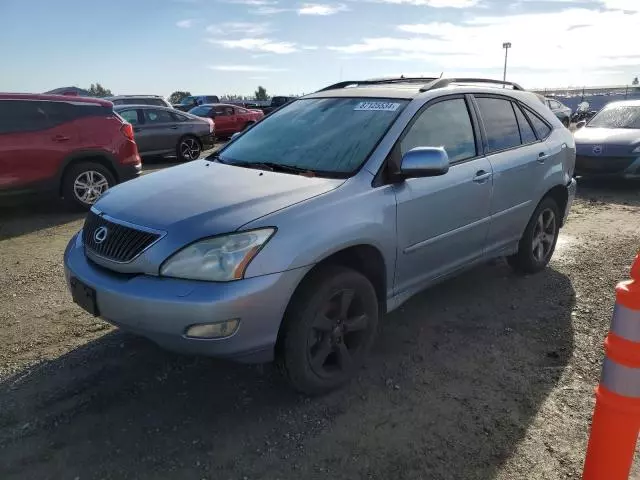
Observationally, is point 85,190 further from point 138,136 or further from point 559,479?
point 559,479

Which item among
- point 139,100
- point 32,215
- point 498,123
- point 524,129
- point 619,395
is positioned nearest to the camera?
point 619,395

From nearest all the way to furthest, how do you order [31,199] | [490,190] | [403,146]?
[403,146]
[490,190]
[31,199]

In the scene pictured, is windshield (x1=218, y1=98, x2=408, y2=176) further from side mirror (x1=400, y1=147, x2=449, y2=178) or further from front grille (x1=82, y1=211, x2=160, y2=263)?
front grille (x1=82, y1=211, x2=160, y2=263)

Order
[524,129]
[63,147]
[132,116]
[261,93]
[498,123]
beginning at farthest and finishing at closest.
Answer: [261,93] < [132,116] < [63,147] < [524,129] < [498,123]

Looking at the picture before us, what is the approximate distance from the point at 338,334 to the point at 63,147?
5898 millimetres

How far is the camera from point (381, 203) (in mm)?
3107

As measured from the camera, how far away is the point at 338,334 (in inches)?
119

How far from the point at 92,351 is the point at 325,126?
7.20 feet

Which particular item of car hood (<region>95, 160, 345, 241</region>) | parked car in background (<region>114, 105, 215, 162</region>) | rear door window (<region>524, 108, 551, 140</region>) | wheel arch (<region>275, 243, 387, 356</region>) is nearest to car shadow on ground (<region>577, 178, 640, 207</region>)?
rear door window (<region>524, 108, 551, 140</region>)

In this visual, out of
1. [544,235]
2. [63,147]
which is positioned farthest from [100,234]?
[63,147]

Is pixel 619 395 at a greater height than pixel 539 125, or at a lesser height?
lesser

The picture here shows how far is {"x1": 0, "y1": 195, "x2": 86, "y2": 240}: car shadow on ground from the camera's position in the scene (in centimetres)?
675

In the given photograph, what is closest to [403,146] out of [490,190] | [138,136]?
[490,190]

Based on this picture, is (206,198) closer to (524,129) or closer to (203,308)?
(203,308)
